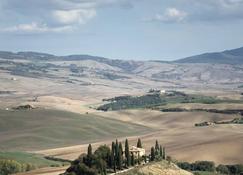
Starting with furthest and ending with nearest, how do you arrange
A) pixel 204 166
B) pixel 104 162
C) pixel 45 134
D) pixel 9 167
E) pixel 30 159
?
pixel 45 134 < pixel 30 159 < pixel 204 166 < pixel 9 167 < pixel 104 162

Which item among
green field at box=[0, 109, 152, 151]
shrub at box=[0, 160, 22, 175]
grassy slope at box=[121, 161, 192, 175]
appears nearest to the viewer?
grassy slope at box=[121, 161, 192, 175]

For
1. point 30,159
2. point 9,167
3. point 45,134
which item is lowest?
point 30,159

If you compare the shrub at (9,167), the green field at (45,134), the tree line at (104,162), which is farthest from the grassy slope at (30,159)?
the tree line at (104,162)

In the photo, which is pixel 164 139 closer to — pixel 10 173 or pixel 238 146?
pixel 238 146

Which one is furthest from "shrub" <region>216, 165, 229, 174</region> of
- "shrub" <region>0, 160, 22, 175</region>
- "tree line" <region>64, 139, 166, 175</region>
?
"shrub" <region>0, 160, 22, 175</region>

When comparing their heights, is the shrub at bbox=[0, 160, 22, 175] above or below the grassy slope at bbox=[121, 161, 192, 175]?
below

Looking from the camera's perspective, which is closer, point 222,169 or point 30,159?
point 222,169

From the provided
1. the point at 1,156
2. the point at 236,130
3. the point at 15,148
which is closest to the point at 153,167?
the point at 1,156

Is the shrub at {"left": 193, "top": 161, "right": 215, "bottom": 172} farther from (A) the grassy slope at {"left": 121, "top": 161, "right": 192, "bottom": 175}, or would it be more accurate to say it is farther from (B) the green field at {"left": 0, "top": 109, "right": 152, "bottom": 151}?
(B) the green field at {"left": 0, "top": 109, "right": 152, "bottom": 151}

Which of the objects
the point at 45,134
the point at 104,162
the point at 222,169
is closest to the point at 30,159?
the point at 222,169

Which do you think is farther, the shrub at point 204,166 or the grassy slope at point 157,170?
the shrub at point 204,166

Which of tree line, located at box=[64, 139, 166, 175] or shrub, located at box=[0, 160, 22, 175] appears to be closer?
tree line, located at box=[64, 139, 166, 175]

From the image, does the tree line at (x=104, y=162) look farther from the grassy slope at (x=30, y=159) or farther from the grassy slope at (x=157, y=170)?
the grassy slope at (x=30, y=159)

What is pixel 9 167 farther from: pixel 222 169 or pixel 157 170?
pixel 222 169
